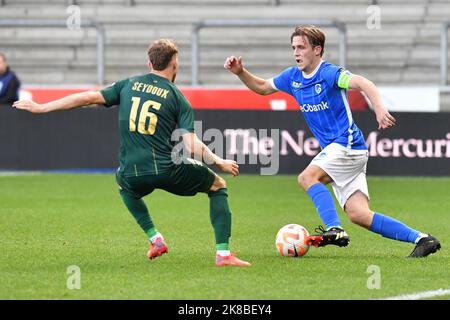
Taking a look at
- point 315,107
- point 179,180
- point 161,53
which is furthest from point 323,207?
point 161,53

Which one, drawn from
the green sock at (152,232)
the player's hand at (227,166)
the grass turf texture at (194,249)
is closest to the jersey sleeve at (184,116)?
the player's hand at (227,166)

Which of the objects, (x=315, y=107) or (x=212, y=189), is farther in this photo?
(x=315, y=107)

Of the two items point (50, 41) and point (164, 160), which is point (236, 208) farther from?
→ point (50, 41)

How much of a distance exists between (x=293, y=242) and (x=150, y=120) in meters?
1.70

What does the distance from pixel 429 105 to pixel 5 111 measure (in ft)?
23.1

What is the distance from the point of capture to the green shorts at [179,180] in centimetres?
840

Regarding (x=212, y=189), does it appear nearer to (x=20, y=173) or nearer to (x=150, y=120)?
(x=150, y=120)

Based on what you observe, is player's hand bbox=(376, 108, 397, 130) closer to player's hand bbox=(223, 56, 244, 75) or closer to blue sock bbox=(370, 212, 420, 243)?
blue sock bbox=(370, 212, 420, 243)

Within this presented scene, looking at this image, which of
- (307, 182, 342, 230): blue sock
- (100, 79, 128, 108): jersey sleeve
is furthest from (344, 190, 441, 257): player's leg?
(100, 79, 128, 108): jersey sleeve

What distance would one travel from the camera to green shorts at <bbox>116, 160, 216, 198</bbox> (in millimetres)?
8398

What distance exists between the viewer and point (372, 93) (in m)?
8.72

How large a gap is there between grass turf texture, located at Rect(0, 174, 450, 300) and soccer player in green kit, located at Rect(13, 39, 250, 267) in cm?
60
